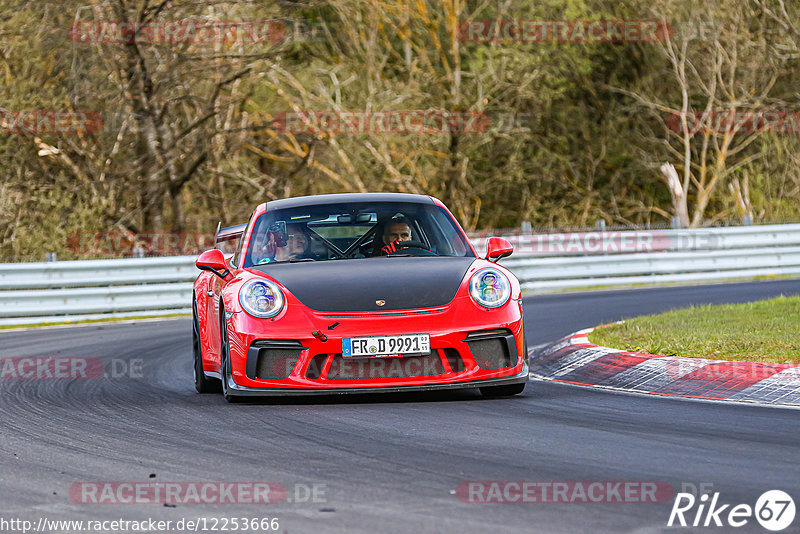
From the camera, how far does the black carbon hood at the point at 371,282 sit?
7.71 meters

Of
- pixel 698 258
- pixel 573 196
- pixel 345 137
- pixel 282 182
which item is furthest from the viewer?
pixel 573 196

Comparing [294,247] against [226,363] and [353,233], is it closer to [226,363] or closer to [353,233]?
[353,233]

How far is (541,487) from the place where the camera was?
16.9 feet

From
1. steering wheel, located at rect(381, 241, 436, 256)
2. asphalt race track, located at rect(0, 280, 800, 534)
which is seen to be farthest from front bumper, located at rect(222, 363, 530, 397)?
steering wheel, located at rect(381, 241, 436, 256)

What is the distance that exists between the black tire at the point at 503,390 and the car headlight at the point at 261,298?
60.5 inches

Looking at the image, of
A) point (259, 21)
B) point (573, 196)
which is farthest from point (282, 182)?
point (573, 196)

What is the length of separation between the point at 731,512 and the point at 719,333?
5.75 meters

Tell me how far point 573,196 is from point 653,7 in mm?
5601

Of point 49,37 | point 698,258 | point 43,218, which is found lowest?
point 698,258

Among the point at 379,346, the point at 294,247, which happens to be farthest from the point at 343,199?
the point at 379,346

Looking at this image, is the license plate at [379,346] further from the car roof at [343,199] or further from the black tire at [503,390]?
the car roof at [343,199]

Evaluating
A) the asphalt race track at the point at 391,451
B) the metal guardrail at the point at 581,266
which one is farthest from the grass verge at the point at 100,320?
the asphalt race track at the point at 391,451

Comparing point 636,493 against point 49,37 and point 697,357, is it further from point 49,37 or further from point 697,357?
point 49,37

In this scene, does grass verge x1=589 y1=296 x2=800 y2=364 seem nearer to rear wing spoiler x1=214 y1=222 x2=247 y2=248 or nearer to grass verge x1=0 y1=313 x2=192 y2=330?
rear wing spoiler x1=214 y1=222 x2=247 y2=248
